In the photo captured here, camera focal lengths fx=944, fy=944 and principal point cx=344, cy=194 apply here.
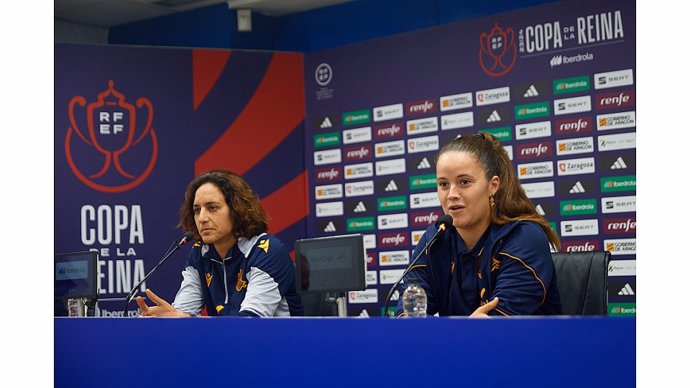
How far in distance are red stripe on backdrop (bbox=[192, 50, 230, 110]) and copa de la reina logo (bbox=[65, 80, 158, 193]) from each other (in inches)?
13.2

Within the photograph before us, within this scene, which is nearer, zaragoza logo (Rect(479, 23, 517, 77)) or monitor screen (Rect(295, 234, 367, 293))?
monitor screen (Rect(295, 234, 367, 293))

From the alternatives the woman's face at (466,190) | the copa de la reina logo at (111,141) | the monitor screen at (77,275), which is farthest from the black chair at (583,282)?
the copa de la reina logo at (111,141)

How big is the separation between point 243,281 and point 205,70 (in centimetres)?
280

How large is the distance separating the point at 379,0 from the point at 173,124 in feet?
5.29

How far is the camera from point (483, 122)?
559 centimetres

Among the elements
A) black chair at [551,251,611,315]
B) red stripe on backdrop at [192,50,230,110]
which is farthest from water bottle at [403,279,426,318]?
red stripe on backdrop at [192,50,230,110]

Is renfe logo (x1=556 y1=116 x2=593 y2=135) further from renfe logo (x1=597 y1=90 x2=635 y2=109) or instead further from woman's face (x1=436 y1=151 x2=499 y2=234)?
woman's face (x1=436 y1=151 x2=499 y2=234)

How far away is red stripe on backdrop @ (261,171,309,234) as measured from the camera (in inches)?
242

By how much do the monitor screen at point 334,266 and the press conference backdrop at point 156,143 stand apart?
119 inches

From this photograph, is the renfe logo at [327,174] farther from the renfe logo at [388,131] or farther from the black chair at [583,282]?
the black chair at [583,282]

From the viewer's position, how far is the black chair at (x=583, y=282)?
2.88 meters

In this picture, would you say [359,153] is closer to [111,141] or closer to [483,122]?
[483,122]

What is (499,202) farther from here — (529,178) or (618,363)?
(529,178)

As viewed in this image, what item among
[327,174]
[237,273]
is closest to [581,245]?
[327,174]
